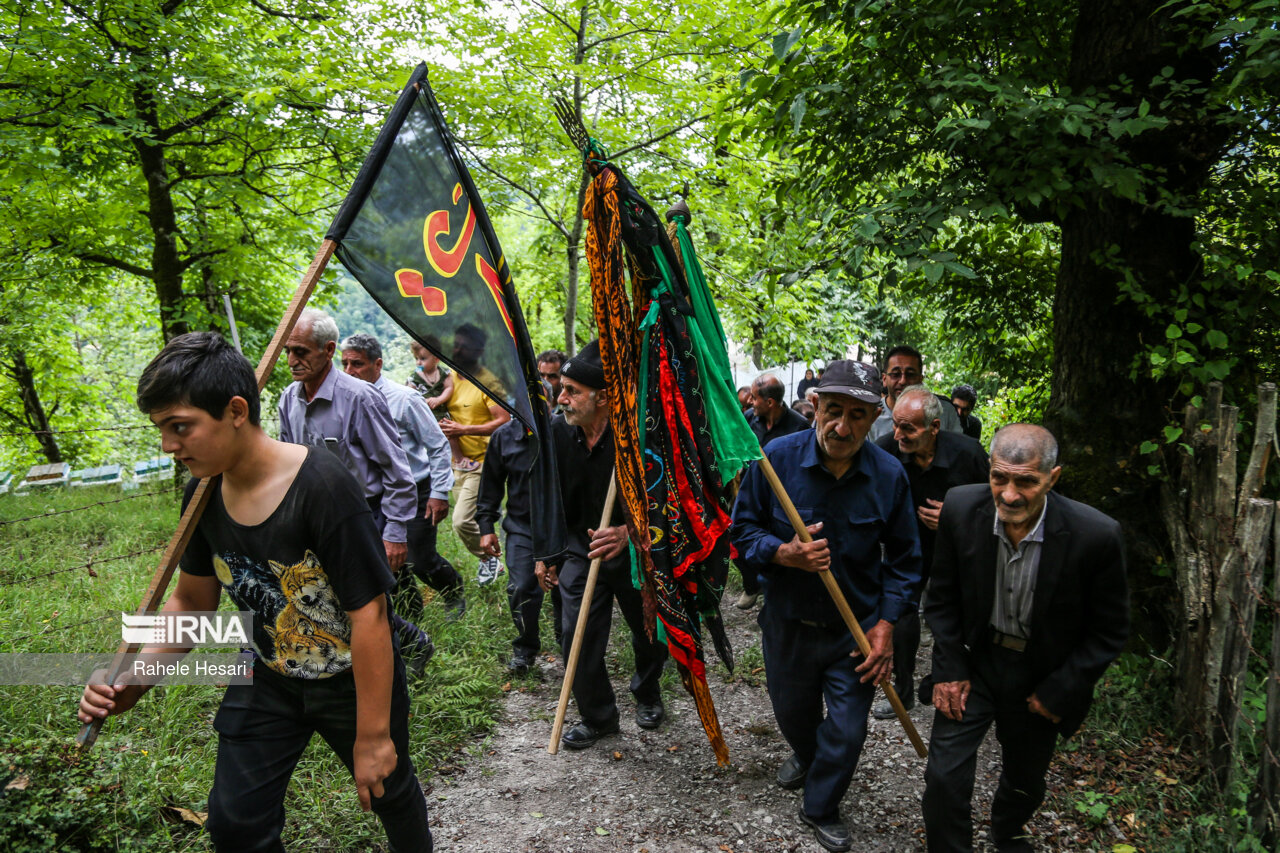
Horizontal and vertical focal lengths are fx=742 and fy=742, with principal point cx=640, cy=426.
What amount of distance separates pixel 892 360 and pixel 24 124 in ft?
26.2

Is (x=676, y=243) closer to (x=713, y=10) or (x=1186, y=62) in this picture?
(x=1186, y=62)

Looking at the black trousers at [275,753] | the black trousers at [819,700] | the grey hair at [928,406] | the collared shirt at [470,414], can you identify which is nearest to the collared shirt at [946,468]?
the grey hair at [928,406]

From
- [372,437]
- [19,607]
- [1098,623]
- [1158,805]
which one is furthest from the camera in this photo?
[19,607]

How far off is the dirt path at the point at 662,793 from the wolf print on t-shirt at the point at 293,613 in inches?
63.4

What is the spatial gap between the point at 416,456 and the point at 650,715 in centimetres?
253

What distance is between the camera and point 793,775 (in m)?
3.81

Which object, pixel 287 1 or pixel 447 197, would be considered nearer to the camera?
pixel 447 197

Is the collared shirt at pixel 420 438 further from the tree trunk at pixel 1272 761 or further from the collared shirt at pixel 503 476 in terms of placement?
the tree trunk at pixel 1272 761

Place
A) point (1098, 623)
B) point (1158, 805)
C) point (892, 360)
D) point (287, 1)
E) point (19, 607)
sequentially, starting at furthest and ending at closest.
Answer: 1. point (287, 1)
2. point (892, 360)
3. point (19, 607)
4. point (1158, 805)
5. point (1098, 623)

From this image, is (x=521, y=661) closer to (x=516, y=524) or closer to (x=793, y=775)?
(x=516, y=524)

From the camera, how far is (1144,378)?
4477 millimetres

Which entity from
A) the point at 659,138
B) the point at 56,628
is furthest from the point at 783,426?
the point at 56,628

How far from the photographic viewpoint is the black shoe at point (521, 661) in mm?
5215

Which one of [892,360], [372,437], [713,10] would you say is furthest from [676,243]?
[713,10]
